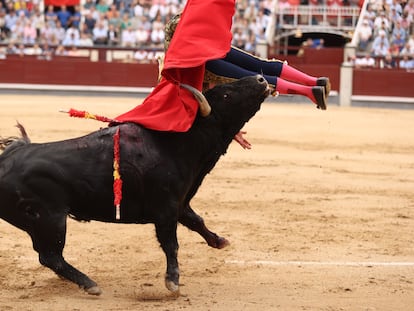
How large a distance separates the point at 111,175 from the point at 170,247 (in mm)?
501

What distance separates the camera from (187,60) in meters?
4.64

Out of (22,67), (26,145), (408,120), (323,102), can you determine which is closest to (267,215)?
(323,102)

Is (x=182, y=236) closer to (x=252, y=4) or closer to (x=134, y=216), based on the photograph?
(x=134, y=216)

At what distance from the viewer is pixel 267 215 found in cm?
715

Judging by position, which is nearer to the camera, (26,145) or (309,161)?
(26,145)

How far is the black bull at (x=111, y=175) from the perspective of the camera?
4.48 meters

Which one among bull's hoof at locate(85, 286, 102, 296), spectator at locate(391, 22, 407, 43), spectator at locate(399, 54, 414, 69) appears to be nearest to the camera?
bull's hoof at locate(85, 286, 102, 296)

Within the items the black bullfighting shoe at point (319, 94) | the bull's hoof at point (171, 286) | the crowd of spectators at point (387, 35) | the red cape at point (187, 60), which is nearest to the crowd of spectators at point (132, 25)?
the crowd of spectators at point (387, 35)

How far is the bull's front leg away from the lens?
461cm

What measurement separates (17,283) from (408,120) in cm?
1199

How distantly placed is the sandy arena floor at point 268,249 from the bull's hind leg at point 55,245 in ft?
0.31

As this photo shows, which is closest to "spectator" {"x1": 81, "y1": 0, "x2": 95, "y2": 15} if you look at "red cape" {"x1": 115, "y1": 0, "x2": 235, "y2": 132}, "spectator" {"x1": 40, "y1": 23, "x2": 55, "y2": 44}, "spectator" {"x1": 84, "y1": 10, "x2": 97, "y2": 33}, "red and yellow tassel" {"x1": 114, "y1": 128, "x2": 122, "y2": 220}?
"spectator" {"x1": 84, "y1": 10, "x2": 97, "y2": 33}

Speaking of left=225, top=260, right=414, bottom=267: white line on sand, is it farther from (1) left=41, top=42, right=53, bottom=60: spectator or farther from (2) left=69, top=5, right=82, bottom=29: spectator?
(2) left=69, top=5, right=82, bottom=29: spectator

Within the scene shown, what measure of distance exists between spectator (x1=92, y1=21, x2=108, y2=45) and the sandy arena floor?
1042cm
